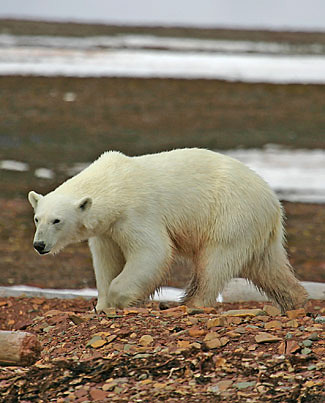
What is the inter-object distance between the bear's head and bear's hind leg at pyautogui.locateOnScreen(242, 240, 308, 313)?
3.97ft

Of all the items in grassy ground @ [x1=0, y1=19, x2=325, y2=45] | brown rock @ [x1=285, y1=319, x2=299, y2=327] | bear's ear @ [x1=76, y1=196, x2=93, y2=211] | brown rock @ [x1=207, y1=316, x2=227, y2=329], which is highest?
grassy ground @ [x1=0, y1=19, x2=325, y2=45]

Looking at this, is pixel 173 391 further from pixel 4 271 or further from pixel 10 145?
pixel 10 145

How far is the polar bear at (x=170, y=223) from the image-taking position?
555 cm

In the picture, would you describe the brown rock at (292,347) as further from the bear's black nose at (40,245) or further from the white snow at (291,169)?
the white snow at (291,169)

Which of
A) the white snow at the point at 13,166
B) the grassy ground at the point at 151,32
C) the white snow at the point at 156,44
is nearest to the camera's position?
the white snow at the point at 13,166

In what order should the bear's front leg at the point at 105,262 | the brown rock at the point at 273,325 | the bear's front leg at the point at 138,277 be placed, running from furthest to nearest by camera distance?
the bear's front leg at the point at 105,262 < the bear's front leg at the point at 138,277 < the brown rock at the point at 273,325

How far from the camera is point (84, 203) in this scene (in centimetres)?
545

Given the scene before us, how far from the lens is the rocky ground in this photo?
407 centimetres

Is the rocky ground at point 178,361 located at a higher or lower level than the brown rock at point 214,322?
lower

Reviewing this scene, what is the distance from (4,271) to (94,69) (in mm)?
23174

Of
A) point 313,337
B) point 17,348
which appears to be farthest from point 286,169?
point 17,348

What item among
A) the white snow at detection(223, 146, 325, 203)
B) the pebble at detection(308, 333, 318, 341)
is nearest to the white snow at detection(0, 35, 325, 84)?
the white snow at detection(223, 146, 325, 203)

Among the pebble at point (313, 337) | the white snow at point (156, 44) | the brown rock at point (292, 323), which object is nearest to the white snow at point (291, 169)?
the brown rock at point (292, 323)

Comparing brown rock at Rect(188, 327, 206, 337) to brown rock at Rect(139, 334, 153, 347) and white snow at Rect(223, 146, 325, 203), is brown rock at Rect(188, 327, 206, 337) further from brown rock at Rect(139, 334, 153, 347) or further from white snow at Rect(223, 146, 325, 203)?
white snow at Rect(223, 146, 325, 203)
